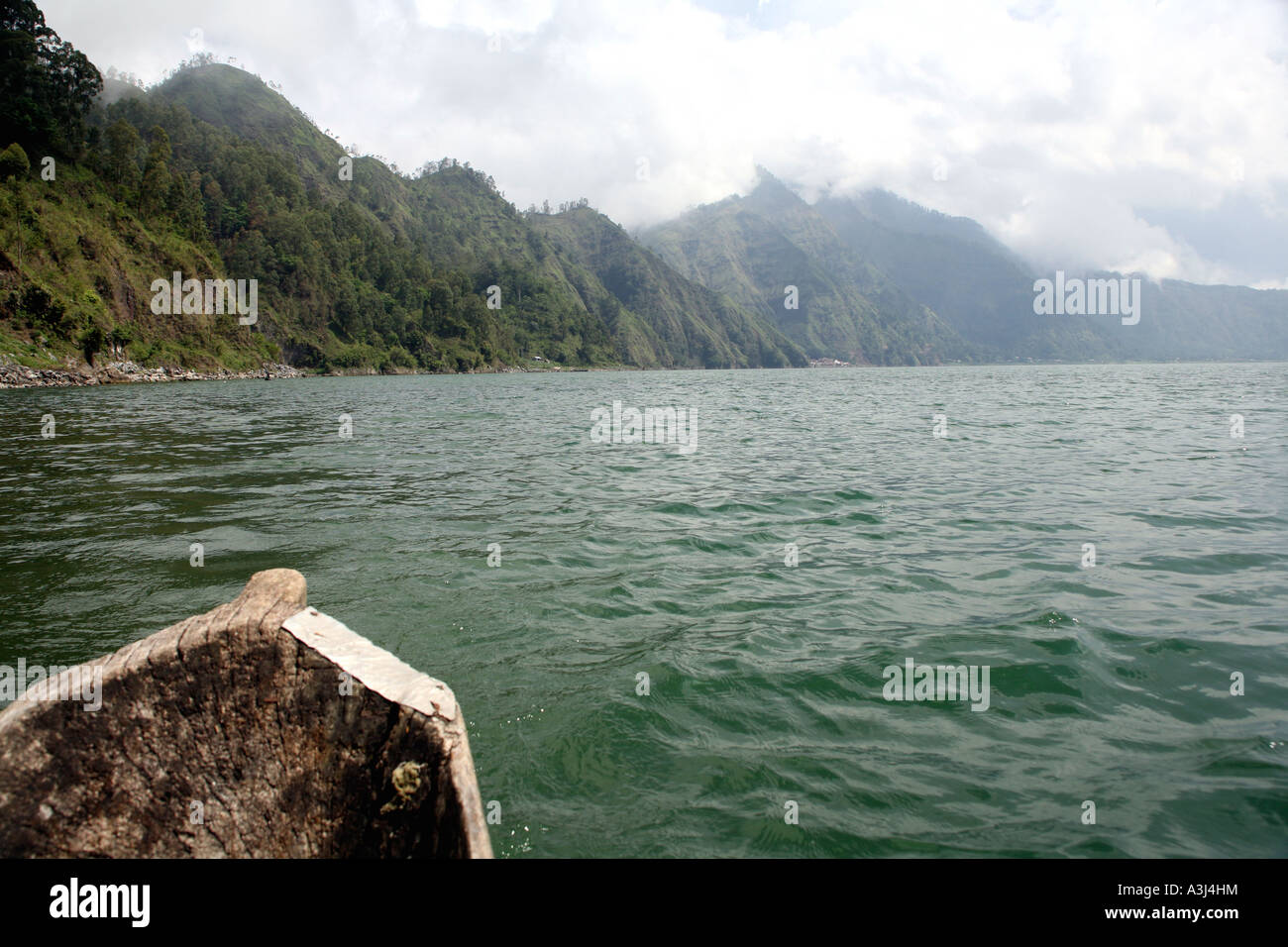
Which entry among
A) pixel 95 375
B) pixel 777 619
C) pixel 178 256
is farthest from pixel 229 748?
pixel 178 256

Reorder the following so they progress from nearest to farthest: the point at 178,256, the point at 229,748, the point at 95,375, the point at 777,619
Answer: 1. the point at 229,748
2. the point at 777,619
3. the point at 95,375
4. the point at 178,256

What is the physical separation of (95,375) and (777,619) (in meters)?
89.2

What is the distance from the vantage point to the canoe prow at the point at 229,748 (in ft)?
11.4

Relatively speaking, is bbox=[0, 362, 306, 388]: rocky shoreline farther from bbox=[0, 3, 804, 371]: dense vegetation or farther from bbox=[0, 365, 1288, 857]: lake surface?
bbox=[0, 365, 1288, 857]: lake surface

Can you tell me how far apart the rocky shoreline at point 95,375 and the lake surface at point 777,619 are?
57953 mm

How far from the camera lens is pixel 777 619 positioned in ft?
27.6

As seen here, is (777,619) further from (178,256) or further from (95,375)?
(178,256)

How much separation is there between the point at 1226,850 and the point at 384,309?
649 feet

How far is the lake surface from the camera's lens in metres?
4.99

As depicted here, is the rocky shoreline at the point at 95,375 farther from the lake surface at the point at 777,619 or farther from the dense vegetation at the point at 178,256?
the lake surface at the point at 777,619

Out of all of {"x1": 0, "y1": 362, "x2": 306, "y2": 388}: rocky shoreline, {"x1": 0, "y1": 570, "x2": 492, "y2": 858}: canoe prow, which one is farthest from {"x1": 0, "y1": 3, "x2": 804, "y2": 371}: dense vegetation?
{"x1": 0, "y1": 570, "x2": 492, "y2": 858}: canoe prow

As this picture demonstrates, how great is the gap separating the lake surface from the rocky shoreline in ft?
190
